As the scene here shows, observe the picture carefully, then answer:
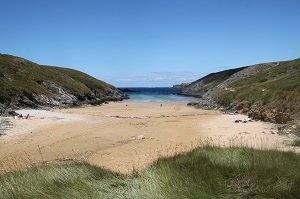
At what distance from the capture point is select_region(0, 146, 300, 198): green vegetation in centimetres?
735

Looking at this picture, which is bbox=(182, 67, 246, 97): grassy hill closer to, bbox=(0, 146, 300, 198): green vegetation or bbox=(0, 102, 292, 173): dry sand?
bbox=(0, 102, 292, 173): dry sand

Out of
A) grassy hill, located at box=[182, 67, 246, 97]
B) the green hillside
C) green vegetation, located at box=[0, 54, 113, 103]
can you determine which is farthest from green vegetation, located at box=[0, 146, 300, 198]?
grassy hill, located at box=[182, 67, 246, 97]

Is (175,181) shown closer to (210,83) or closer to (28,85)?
(28,85)

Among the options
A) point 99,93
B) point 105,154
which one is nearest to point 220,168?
point 105,154

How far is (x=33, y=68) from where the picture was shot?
84.3 m

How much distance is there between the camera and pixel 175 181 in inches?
304

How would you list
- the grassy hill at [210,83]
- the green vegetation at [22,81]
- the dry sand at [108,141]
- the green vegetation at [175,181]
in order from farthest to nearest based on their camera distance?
the grassy hill at [210,83] < the green vegetation at [22,81] < the dry sand at [108,141] < the green vegetation at [175,181]

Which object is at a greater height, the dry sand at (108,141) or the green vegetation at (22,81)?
the green vegetation at (22,81)

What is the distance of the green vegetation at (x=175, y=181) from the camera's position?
7352 mm

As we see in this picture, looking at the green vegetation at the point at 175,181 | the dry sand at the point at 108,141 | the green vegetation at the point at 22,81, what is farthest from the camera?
the green vegetation at the point at 22,81

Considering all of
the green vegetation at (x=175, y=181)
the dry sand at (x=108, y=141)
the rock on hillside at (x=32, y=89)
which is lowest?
the dry sand at (x=108, y=141)

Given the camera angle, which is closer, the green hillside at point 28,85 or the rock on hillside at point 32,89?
the rock on hillside at point 32,89

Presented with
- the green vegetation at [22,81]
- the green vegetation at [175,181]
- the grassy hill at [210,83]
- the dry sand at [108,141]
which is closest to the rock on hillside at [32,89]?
the green vegetation at [22,81]

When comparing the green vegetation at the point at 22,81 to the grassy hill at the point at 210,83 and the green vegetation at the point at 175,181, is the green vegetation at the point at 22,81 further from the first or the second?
the grassy hill at the point at 210,83
